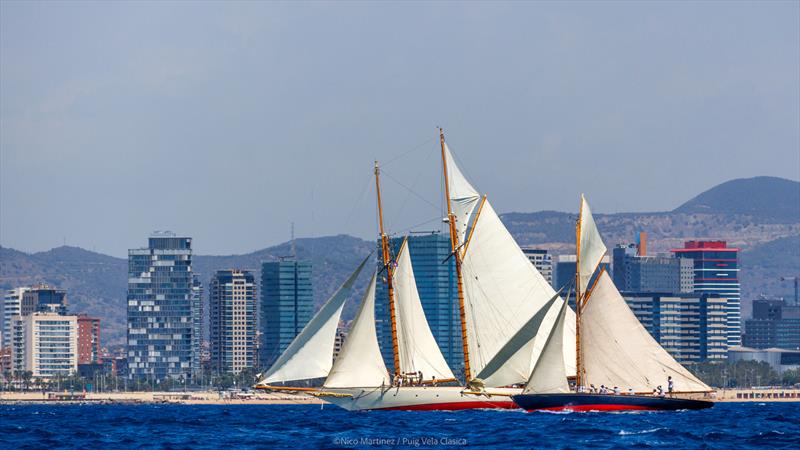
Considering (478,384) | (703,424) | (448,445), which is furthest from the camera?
(478,384)

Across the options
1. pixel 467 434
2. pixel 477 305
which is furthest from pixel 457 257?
pixel 467 434

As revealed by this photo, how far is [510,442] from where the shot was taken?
90.7m

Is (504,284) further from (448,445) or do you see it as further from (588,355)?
(448,445)

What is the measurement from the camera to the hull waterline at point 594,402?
375ft

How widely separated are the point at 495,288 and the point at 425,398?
9.96 m

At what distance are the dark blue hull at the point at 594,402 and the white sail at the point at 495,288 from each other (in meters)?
6.97

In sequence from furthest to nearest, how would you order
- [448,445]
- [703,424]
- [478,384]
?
[478,384] → [703,424] → [448,445]

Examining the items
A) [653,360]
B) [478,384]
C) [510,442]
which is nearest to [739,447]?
[510,442]

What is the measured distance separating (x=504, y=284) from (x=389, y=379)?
1123cm

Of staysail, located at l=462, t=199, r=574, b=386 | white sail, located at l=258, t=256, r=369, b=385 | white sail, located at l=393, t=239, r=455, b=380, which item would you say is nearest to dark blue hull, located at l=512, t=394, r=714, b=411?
staysail, located at l=462, t=199, r=574, b=386

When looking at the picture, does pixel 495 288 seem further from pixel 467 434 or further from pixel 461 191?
pixel 467 434

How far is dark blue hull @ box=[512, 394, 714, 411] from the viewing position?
114438mm

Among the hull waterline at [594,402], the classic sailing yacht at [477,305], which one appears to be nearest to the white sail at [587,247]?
the classic sailing yacht at [477,305]

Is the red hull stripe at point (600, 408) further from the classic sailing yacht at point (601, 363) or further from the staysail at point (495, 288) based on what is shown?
the staysail at point (495, 288)
